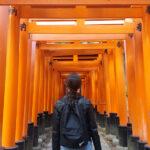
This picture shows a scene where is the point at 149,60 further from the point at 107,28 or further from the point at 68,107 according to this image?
the point at 68,107

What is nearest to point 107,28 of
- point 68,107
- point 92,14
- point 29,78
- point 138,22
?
point 138,22

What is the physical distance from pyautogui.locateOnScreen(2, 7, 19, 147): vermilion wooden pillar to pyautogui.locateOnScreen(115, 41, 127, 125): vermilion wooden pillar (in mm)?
4878

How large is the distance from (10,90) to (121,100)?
16.8ft

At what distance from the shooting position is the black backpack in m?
3.09

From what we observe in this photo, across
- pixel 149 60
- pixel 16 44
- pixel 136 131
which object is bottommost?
pixel 136 131

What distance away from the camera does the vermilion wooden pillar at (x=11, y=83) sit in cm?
601

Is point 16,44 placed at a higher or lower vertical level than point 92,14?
lower

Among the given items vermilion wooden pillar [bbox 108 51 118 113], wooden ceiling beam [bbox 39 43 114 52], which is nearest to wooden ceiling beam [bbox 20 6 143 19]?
wooden ceiling beam [bbox 39 43 114 52]

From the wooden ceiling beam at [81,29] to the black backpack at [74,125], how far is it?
4778 millimetres

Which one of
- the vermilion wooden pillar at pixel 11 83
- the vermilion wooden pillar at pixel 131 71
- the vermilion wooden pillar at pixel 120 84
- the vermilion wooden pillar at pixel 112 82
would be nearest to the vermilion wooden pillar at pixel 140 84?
the vermilion wooden pillar at pixel 131 71

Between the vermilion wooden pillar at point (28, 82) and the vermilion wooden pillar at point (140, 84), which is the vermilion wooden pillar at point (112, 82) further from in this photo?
the vermilion wooden pillar at point (140, 84)

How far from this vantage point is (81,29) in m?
7.73

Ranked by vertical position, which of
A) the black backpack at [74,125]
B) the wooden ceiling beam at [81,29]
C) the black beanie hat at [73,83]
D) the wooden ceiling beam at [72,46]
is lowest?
the black backpack at [74,125]

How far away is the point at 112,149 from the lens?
919cm
